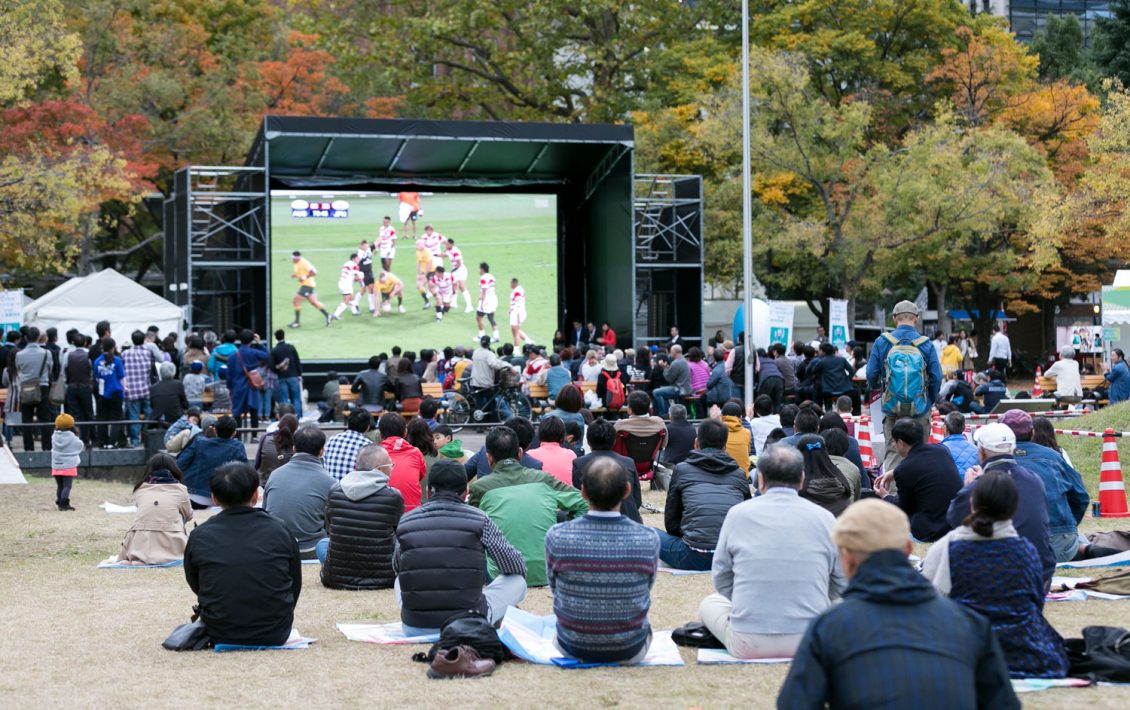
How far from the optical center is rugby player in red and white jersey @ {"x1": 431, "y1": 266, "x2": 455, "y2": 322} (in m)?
27.3

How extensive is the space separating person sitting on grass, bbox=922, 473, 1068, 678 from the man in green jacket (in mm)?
2795

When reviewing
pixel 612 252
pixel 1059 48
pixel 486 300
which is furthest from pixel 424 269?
pixel 1059 48

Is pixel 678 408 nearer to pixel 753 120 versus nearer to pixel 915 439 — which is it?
pixel 915 439

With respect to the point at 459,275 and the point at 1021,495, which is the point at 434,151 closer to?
the point at 459,275

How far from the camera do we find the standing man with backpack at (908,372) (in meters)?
11.7

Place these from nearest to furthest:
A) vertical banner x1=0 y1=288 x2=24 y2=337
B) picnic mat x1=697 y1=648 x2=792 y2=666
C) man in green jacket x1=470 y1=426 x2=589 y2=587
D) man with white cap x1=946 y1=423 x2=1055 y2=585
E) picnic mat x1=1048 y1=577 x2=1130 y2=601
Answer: picnic mat x1=697 y1=648 x2=792 y2=666 < man with white cap x1=946 y1=423 x2=1055 y2=585 < picnic mat x1=1048 y1=577 x2=1130 y2=601 < man in green jacket x1=470 y1=426 x2=589 y2=587 < vertical banner x1=0 y1=288 x2=24 y2=337

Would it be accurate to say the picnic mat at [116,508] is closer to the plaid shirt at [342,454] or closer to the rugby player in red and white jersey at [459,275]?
the plaid shirt at [342,454]

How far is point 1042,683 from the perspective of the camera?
17.8ft

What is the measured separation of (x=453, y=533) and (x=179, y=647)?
143cm

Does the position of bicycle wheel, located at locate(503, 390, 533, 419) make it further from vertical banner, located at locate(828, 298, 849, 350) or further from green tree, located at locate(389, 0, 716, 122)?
green tree, located at locate(389, 0, 716, 122)

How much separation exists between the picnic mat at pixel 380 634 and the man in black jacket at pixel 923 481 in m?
3.63

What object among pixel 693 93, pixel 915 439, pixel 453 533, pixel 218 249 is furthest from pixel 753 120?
pixel 453 533

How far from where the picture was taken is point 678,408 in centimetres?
1348

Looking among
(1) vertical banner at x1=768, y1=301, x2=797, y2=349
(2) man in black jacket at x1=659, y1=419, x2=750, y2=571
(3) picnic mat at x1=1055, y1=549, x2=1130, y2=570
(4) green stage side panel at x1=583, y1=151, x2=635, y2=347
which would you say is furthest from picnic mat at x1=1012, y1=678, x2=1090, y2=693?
(1) vertical banner at x1=768, y1=301, x2=797, y2=349
